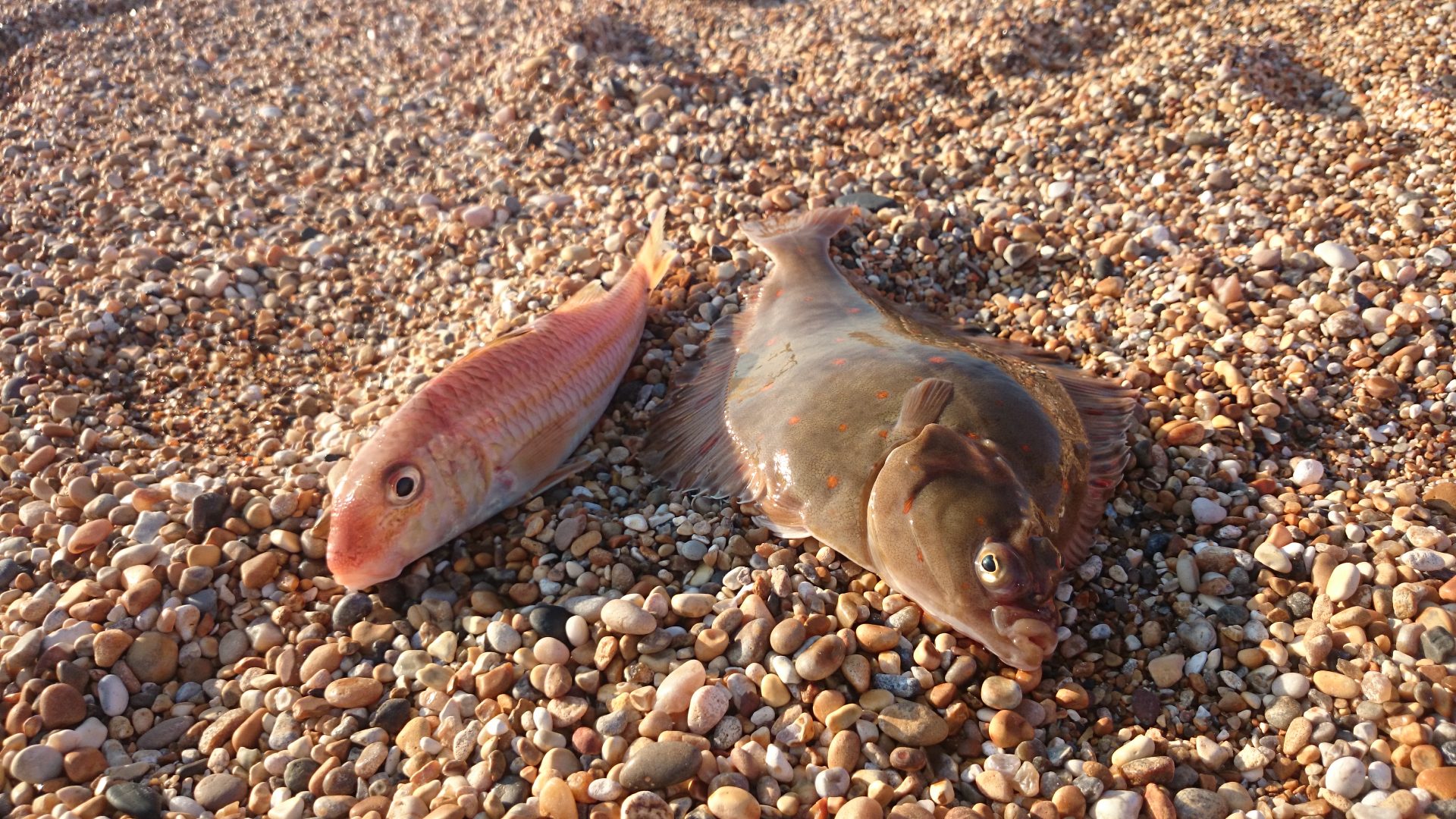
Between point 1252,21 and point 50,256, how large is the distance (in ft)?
25.1

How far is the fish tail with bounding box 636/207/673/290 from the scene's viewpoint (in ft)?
13.4

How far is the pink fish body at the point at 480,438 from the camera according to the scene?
284cm

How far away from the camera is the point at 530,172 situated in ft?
18.0

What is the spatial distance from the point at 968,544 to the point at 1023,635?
0.97 feet

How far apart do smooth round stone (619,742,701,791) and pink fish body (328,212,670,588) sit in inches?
44.2

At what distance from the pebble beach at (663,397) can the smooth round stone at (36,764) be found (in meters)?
0.02

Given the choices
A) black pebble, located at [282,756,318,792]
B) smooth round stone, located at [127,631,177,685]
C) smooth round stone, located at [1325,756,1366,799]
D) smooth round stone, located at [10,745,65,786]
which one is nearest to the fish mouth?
smooth round stone, located at [1325,756,1366,799]

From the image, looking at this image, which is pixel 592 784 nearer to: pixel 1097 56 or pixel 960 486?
pixel 960 486

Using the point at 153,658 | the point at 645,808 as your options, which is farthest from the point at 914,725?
the point at 153,658

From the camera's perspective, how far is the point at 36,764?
246 centimetres

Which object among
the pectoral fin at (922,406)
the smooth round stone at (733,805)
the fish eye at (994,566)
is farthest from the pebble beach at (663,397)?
the pectoral fin at (922,406)

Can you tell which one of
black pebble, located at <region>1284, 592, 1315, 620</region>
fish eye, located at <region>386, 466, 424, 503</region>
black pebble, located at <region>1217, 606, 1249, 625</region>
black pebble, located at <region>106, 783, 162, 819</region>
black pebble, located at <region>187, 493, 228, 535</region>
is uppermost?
fish eye, located at <region>386, 466, 424, 503</region>

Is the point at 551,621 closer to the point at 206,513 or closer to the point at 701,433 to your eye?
the point at 701,433

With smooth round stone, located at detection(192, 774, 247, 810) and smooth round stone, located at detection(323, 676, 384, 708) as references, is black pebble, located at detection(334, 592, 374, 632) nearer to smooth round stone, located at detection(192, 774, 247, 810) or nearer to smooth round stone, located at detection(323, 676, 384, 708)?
smooth round stone, located at detection(323, 676, 384, 708)
